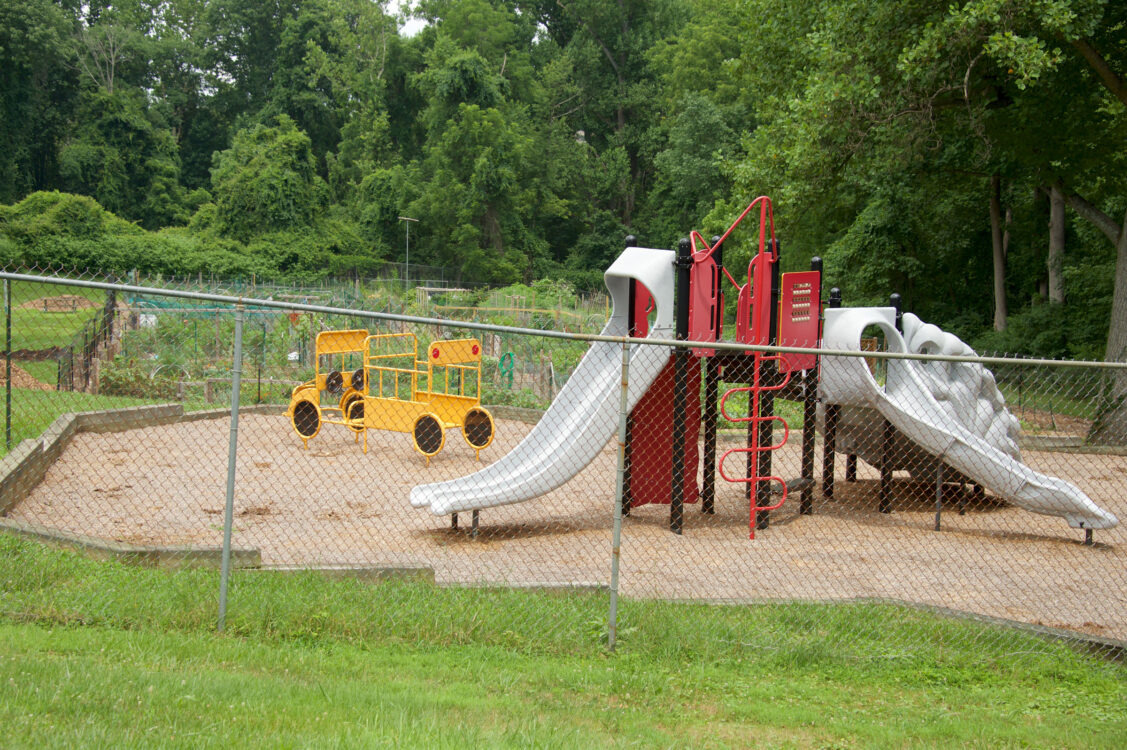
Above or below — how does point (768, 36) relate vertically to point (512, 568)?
above

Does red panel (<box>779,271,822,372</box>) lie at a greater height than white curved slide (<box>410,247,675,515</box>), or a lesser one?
greater

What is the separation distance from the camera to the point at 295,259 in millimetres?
52781

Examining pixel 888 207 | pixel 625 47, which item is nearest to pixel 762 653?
pixel 888 207

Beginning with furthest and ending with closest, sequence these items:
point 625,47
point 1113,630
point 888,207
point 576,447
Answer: point 625,47
point 888,207
point 576,447
point 1113,630

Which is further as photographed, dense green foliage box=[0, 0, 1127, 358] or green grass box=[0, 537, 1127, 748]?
dense green foliage box=[0, 0, 1127, 358]

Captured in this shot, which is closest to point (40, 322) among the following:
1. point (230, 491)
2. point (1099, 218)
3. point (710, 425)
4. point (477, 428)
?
point (477, 428)

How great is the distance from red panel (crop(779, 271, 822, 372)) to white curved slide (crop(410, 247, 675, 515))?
1.30 metres

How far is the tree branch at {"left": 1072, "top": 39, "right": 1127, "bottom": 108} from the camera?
621 inches

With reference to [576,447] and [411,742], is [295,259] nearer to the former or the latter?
[576,447]

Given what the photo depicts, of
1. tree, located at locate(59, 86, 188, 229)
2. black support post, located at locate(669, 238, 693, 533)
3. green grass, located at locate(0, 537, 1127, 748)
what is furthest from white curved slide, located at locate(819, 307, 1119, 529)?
tree, located at locate(59, 86, 188, 229)

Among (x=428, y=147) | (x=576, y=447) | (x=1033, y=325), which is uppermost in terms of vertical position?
(x=428, y=147)

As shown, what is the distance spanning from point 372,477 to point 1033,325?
72.8 ft

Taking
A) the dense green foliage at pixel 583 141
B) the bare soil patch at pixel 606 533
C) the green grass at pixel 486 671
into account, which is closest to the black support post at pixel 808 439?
the bare soil patch at pixel 606 533

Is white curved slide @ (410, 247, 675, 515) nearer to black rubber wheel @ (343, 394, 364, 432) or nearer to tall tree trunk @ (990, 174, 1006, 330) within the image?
black rubber wheel @ (343, 394, 364, 432)
